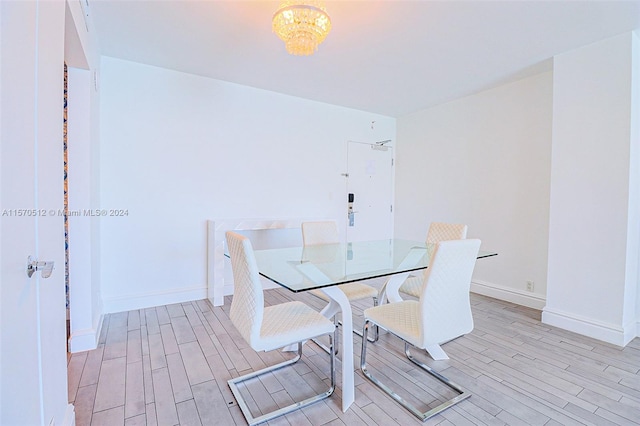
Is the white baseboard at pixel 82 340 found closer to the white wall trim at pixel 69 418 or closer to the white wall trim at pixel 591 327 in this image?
the white wall trim at pixel 69 418

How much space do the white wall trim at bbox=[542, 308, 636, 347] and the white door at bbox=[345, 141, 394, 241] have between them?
2.55 metres

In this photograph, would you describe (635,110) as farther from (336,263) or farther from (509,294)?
(336,263)

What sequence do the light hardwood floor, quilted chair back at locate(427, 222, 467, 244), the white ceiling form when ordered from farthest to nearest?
quilted chair back at locate(427, 222, 467, 244) < the white ceiling < the light hardwood floor

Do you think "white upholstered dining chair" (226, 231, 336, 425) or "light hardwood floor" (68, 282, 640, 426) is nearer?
"white upholstered dining chair" (226, 231, 336, 425)

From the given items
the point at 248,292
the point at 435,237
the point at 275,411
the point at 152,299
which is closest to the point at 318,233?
the point at 435,237

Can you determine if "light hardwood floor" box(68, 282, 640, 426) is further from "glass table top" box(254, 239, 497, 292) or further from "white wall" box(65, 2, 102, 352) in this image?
"glass table top" box(254, 239, 497, 292)

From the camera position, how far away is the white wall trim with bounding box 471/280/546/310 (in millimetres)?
3371

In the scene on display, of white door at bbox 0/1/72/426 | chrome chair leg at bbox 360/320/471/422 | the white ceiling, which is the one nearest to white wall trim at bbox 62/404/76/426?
white door at bbox 0/1/72/426

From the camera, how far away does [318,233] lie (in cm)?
306

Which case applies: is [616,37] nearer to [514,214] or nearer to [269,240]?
[514,214]

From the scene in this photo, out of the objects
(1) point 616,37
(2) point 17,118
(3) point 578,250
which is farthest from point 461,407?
(1) point 616,37

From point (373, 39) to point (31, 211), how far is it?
2.60 metres

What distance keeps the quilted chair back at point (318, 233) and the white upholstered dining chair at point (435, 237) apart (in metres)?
0.86

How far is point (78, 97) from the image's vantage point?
2.30m
